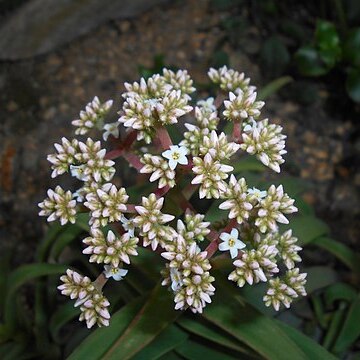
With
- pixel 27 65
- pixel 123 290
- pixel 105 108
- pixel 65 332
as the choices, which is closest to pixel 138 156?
pixel 105 108

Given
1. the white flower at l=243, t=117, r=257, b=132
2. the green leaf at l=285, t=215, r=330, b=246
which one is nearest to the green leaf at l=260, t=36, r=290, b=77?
the green leaf at l=285, t=215, r=330, b=246

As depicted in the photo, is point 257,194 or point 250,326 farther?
point 250,326

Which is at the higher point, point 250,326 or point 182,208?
point 182,208

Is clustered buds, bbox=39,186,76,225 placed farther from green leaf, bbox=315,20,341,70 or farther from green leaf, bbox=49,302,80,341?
green leaf, bbox=315,20,341,70

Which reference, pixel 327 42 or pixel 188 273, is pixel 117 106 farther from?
pixel 188 273

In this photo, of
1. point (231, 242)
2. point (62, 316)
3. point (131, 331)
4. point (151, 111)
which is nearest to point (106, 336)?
point (131, 331)

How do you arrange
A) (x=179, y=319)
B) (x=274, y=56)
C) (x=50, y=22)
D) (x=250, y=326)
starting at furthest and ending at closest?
(x=50, y=22) < (x=274, y=56) < (x=179, y=319) < (x=250, y=326)

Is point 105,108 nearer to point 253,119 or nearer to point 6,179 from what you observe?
point 253,119

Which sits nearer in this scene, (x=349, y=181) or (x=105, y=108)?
(x=105, y=108)
